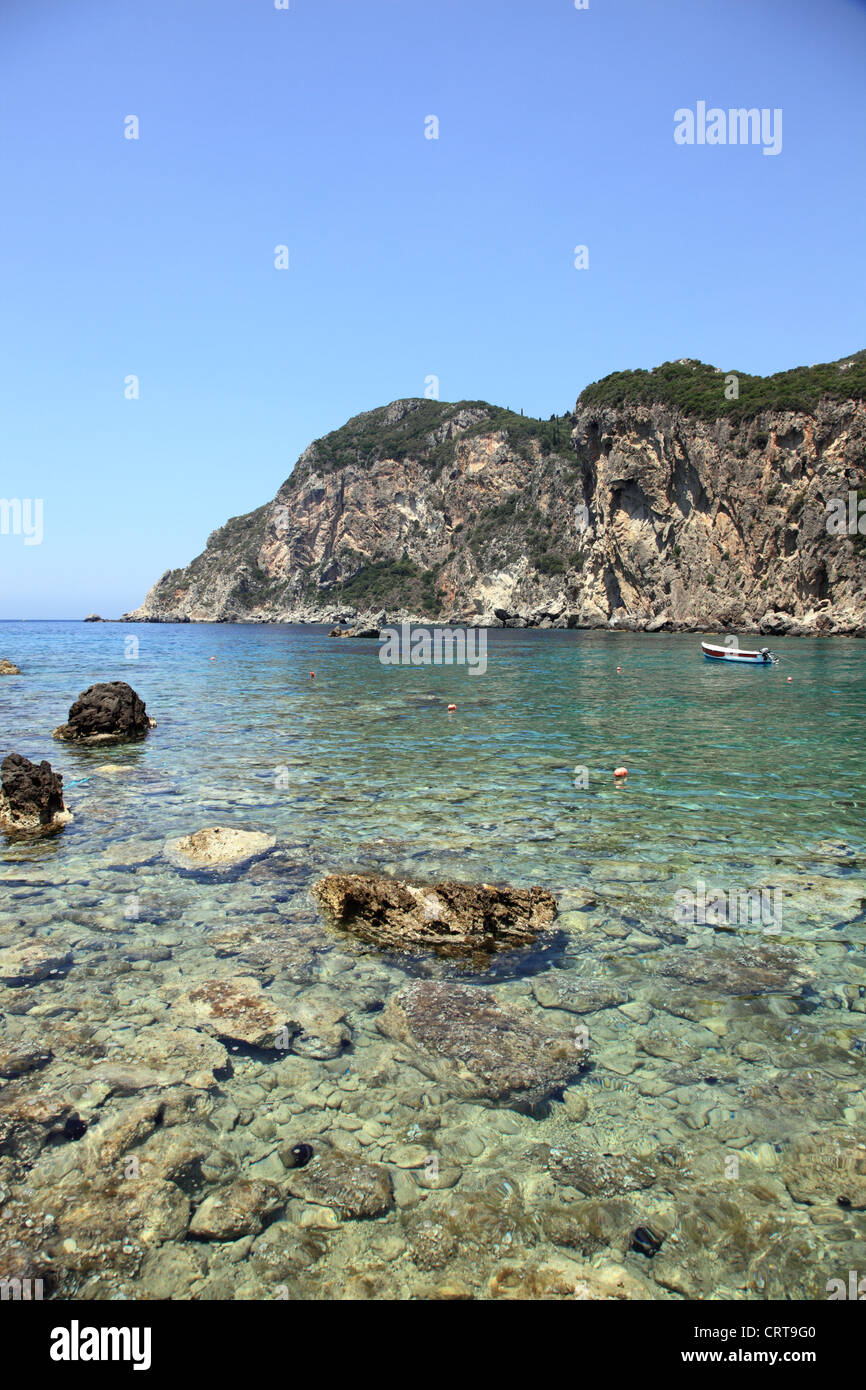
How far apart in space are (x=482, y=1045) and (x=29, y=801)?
27.6ft

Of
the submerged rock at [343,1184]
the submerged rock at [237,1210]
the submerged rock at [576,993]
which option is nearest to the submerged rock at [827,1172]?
the submerged rock at [576,993]

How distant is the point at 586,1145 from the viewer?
4328 millimetres

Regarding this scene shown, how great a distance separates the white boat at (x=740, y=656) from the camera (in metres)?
46.2

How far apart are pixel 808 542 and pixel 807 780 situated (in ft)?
272

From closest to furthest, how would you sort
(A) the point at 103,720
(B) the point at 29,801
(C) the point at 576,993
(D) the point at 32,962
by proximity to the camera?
(C) the point at 576,993
(D) the point at 32,962
(B) the point at 29,801
(A) the point at 103,720

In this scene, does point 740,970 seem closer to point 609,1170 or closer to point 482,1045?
point 482,1045

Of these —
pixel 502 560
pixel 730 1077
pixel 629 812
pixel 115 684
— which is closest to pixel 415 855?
pixel 629 812

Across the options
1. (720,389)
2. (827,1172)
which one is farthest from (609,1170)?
(720,389)

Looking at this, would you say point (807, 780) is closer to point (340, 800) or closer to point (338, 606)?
point (340, 800)

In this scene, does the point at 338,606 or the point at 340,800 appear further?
the point at 338,606

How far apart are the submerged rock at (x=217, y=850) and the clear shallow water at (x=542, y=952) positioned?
27cm

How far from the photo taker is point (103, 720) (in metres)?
19.2

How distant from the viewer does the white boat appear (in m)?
46.2

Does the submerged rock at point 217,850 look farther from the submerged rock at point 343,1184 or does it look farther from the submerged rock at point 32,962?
the submerged rock at point 343,1184
